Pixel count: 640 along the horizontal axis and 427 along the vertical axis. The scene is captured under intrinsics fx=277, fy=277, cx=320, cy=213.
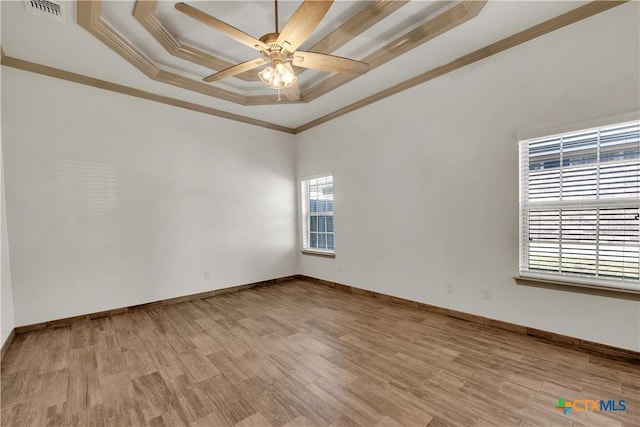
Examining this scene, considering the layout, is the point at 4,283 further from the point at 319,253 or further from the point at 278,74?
the point at 319,253

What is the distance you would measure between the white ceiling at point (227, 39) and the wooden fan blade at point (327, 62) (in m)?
0.59

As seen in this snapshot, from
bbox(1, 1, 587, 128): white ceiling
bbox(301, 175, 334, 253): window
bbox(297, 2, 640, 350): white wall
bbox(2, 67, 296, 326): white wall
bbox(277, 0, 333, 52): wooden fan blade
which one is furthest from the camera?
bbox(301, 175, 334, 253): window

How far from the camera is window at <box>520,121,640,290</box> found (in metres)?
2.29

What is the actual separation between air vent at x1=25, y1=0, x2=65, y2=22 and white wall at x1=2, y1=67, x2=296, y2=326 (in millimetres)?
1180

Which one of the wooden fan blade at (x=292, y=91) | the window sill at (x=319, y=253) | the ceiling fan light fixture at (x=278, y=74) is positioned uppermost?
the wooden fan blade at (x=292, y=91)

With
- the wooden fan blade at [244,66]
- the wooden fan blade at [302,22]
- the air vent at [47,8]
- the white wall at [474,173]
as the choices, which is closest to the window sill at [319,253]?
the white wall at [474,173]

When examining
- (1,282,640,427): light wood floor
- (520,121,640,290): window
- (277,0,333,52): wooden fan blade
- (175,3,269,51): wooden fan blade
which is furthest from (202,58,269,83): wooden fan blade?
(520,121,640,290): window

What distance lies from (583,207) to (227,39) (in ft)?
12.5

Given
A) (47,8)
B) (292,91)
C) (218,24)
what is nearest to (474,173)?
(292,91)

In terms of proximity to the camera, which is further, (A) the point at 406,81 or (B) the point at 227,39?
(A) the point at 406,81

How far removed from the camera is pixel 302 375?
86.3 inches

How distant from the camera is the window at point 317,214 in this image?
5.04 m

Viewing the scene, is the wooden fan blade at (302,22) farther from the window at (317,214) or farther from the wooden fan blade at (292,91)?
the window at (317,214)

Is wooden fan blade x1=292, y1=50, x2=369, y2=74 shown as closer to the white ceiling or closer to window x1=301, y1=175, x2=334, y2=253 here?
the white ceiling
